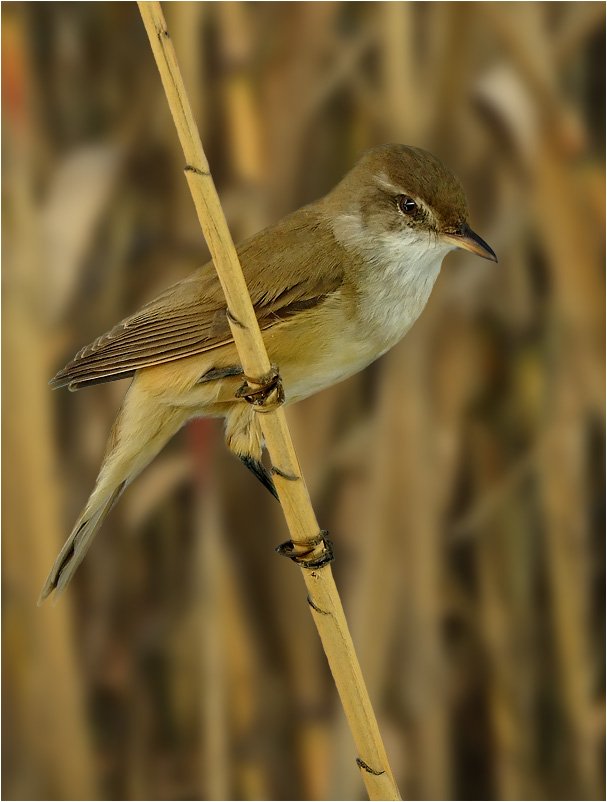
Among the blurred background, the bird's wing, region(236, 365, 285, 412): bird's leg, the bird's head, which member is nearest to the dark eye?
the bird's head

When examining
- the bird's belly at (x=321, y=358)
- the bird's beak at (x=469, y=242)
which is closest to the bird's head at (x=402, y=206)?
the bird's beak at (x=469, y=242)

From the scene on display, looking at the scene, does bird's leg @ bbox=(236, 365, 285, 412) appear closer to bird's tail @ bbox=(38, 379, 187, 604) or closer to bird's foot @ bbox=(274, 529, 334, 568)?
bird's foot @ bbox=(274, 529, 334, 568)

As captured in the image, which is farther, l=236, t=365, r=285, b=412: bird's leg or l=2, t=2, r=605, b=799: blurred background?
l=2, t=2, r=605, b=799: blurred background

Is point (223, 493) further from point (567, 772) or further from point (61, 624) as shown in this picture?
point (567, 772)

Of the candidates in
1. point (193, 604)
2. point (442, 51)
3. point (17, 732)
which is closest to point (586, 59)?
point (442, 51)

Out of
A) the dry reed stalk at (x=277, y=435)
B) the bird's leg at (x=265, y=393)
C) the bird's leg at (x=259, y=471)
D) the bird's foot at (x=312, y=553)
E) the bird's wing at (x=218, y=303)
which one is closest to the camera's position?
the dry reed stalk at (x=277, y=435)

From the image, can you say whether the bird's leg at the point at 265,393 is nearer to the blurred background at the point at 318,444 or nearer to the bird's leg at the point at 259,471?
the bird's leg at the point at 259,471
